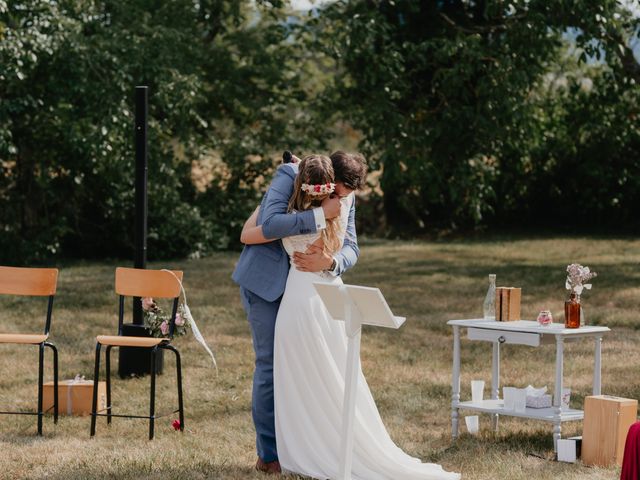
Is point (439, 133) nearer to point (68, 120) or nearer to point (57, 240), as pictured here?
point (68, 120)

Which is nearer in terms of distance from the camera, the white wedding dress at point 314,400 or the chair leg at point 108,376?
the white wedding dress at point 314,400

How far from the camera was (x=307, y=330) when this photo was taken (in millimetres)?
5266

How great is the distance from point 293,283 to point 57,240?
1331 cm

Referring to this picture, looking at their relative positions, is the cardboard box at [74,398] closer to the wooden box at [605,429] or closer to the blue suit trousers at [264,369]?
the blue suit trousers at [264,369]

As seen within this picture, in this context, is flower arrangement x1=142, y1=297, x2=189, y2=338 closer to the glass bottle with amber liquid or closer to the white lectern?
the glass bottle with amber liquid

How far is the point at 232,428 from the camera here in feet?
22.1

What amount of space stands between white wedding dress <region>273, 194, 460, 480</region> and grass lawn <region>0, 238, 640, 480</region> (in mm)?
482

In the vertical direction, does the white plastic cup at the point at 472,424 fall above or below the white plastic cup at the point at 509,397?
below

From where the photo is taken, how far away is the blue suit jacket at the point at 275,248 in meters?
5.23

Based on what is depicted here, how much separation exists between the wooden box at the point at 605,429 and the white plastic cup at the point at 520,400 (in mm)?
474

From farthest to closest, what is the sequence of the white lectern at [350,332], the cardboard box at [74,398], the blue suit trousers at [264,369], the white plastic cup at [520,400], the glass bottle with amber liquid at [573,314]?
the cardboard box at [74,398] → the white plastic cup at [520,400] → the glass bottle with amber liquid at [573,314] → the blue suit trousers at [264,369] → the white lectern at [350,332]

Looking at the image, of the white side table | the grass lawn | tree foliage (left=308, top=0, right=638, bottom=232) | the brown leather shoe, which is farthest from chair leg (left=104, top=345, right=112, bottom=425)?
tree foliage (left=308, top=0, right=638, bottom=232)

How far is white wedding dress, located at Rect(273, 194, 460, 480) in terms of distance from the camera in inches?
205

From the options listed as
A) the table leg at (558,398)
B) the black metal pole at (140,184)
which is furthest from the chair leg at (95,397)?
the table leg at (558,398)
